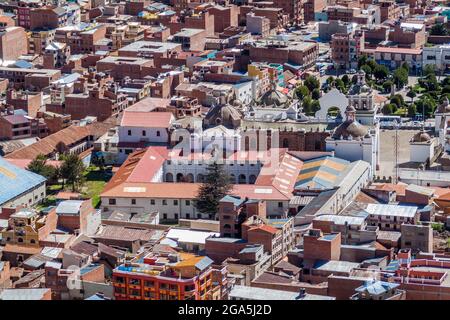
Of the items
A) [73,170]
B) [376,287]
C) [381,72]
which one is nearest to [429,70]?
[381,72]

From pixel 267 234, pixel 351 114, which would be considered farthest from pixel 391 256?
pixel 351 114

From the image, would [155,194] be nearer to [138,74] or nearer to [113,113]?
[113,113]

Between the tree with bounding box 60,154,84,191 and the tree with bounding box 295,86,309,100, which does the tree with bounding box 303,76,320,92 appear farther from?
the tree with bounding box 60,154,84,191

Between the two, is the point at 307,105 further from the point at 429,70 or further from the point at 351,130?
the point at 429,70

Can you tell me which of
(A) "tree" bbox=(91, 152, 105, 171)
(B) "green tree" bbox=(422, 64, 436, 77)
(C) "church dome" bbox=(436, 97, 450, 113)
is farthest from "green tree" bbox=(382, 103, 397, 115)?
(A) "tree" bbox=(91, 152, 105, 171)

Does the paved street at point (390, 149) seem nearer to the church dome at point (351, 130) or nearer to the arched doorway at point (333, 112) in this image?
the church dome at point (351, 130)

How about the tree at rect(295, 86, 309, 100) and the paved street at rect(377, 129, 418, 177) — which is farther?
the tree at rect(295, 86, 309, 100)

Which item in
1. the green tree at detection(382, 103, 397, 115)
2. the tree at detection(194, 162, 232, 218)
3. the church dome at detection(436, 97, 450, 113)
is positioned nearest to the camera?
the tree at detection(194, 162, 232, 218)

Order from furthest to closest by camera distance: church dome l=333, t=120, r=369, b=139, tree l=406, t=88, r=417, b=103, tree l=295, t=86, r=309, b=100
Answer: tree l=406, t=88, r=417, b=103 < tree l=295, t=86, r=309, b=100 < church dome l=333, t=120, r=369, b=139
